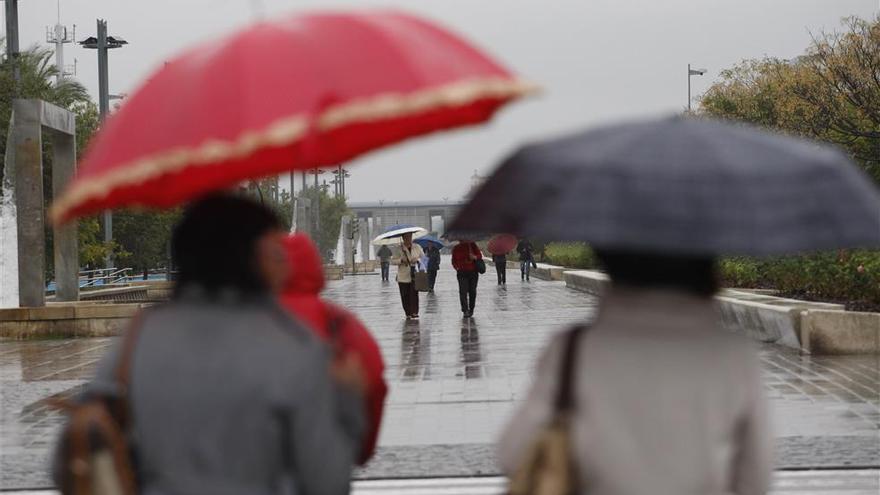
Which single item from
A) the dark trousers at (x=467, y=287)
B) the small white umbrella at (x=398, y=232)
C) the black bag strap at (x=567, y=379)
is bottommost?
the dark trousers at (x=467, y=287)

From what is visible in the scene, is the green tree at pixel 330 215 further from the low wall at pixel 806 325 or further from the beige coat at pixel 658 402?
the beige coat at pixel 658 402

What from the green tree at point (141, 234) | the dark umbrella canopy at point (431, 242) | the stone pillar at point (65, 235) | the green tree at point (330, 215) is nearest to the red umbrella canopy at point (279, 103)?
the stone pillar at point (65, 235)

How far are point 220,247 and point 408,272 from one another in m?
18.4

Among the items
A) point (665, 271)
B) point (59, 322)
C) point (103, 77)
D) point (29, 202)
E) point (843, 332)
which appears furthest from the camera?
point (103, 77)

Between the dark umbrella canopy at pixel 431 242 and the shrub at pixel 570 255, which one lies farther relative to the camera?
the shrub at pixel 570 255

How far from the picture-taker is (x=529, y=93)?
3119 mm

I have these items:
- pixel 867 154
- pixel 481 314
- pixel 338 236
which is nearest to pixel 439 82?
pixel 481 314

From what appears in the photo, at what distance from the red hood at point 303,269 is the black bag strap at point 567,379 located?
2.05 meters

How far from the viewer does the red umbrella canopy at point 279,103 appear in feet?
9.82

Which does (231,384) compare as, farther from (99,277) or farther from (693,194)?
(99,277)

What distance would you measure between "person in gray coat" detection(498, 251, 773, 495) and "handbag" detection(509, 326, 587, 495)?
0.02m

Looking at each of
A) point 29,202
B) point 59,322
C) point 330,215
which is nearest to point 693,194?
point 59,322

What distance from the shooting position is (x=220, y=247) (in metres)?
3.09

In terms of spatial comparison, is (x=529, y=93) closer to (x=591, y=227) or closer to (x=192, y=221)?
(x=591, y=227)
